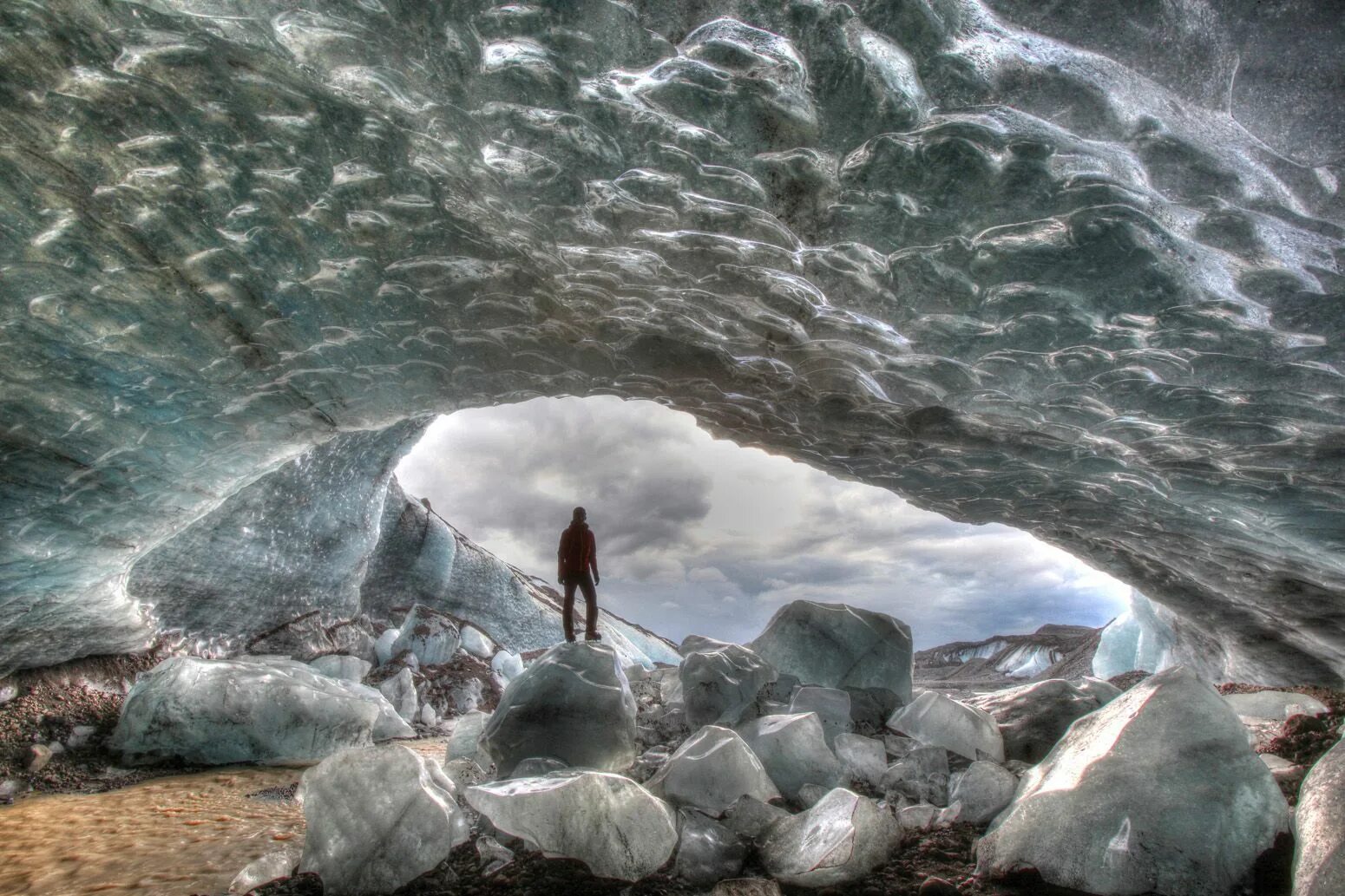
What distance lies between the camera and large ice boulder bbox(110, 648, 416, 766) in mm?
2934

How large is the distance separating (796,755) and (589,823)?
843 millimetres

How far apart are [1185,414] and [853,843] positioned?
108 inches

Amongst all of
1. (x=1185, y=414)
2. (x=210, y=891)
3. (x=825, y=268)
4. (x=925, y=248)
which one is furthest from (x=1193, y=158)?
(x=210, y=891)

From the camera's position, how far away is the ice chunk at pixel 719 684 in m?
2.57

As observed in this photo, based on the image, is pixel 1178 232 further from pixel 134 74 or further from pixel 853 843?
pixel 134 74

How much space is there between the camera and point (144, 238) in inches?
97.9

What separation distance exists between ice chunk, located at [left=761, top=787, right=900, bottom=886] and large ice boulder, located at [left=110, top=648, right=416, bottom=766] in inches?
103

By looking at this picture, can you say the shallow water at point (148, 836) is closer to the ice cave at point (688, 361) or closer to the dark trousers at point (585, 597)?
the ice cave at point (688, 361)

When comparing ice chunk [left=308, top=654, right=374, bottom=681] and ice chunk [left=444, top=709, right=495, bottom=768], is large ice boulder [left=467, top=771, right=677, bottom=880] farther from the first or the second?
ice chunk [left=308, top=654, right=374, bottom=681]

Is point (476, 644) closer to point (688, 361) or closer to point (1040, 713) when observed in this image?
point (688, 361)

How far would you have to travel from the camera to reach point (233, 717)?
116 inches

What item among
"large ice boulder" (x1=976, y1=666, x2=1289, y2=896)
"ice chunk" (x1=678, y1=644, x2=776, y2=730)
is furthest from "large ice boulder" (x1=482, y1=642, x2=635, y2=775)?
"large ice boulder" (x1=976, y1=666, x2=1289, y2=896)

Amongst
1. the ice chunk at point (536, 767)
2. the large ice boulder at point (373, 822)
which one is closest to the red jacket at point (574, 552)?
the ice chunk at point (536, 767)

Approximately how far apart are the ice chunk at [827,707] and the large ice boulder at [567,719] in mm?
740
